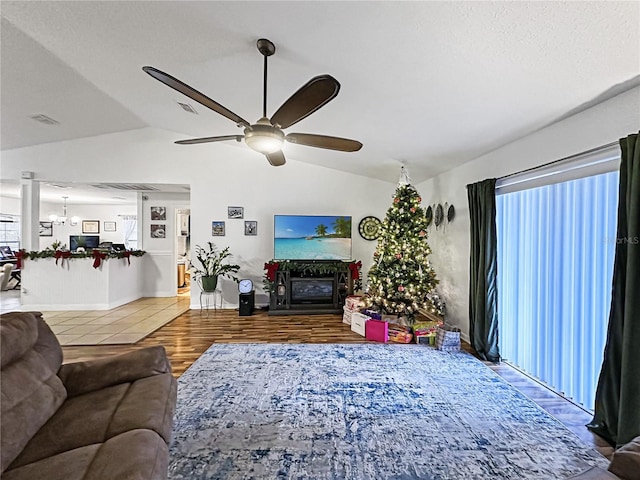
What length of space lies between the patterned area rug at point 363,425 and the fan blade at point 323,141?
2118 millimetres

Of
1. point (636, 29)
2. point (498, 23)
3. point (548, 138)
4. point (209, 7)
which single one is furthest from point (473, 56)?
point (209, 7)

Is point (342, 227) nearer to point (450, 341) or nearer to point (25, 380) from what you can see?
point (450, 341)

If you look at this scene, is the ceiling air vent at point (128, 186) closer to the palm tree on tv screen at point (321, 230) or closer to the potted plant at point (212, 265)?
the potted plant at point (212, 265)

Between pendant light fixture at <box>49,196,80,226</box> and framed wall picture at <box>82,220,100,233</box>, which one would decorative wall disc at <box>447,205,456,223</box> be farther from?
framed wall picture at <box>82,220,100,233</box>

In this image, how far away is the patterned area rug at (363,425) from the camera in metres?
1.80

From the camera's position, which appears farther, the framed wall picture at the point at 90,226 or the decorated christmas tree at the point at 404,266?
the framed wall picture at the point at 90,226

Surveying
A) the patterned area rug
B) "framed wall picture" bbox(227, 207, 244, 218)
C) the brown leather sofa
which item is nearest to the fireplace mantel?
"framed wall picture" bbox(227, 207, 244, 218)

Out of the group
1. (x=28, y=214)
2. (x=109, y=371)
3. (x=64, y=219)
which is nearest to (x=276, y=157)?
(x=109, y=371)

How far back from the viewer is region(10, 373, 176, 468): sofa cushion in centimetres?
129

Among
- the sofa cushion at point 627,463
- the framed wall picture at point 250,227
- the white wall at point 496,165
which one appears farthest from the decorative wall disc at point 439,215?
the sofa cushion at point 627,463

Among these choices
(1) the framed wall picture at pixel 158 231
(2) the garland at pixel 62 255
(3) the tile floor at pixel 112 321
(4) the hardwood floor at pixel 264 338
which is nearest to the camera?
(4) the hardwood floor at pixel 264 338

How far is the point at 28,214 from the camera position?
5.71m

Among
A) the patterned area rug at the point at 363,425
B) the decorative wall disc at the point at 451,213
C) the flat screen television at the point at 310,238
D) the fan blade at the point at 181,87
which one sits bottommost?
the patterned area rug at the point at 363,425

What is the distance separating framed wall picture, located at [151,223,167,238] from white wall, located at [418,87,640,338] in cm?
552
